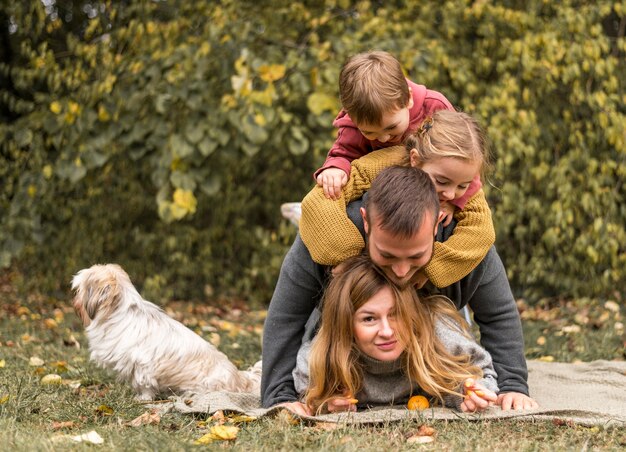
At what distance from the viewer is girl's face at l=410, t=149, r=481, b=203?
10.2 feet

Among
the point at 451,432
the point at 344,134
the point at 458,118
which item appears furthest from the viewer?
the point at 344,134

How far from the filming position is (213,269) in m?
8.25

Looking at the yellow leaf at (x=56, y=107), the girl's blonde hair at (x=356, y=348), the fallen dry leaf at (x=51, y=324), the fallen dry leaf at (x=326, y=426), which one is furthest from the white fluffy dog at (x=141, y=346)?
the yellow leaf at (x=56, y=107)

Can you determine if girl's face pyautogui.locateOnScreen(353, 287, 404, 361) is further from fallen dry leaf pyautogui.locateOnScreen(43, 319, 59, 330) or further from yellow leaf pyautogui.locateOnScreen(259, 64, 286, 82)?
fallen dry leaf pyautogui.locateOnScreen(43, 319, 59, 330)

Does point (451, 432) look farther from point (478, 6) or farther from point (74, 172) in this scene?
point (478, 6)

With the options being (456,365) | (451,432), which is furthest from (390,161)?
(451,432)

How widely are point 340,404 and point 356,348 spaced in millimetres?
235

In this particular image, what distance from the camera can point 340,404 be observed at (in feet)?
11.0

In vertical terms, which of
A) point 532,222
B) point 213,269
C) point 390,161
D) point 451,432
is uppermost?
point 390,161

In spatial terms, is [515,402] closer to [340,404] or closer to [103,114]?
[340,404]

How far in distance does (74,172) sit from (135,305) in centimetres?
251

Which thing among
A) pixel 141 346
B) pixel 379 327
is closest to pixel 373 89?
pixel 379 327

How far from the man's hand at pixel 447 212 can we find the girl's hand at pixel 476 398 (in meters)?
0.64

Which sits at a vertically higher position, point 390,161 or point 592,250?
point 390,161
